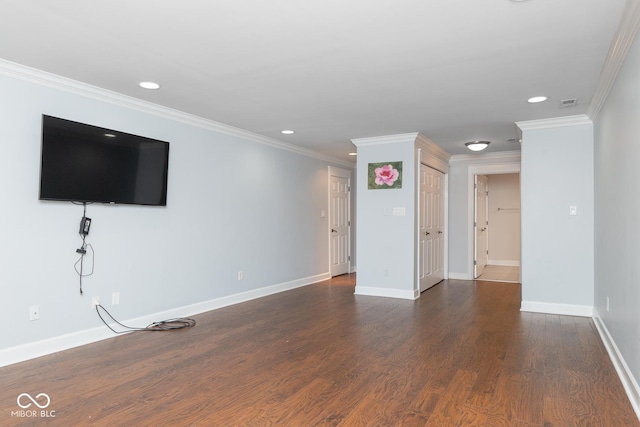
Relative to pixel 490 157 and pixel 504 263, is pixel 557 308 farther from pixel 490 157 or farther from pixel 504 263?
pixel 504 263

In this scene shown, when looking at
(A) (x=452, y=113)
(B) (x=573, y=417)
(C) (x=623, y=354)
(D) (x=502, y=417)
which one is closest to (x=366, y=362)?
(D) (x=502, y=417)

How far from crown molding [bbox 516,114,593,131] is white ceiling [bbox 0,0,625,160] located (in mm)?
224

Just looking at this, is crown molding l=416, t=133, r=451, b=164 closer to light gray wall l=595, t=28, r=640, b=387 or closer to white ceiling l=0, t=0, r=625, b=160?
white ceiling l=0, t=0, r=625, b=160

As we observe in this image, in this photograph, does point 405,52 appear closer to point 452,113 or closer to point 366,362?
point 452,113

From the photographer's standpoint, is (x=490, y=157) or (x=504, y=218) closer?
(x=490, y=157)

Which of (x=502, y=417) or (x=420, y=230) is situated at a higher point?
(x=420, y=230)

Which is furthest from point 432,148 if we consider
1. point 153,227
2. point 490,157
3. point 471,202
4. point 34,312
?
point 34,312

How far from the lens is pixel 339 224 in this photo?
7.84 m

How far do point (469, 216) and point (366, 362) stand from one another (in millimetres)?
5084

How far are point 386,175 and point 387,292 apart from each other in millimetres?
1693

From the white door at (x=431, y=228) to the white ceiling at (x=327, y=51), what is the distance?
6.41 ft

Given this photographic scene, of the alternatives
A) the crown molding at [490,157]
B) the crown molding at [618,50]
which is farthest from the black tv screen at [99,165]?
the crown molding at [490,157]

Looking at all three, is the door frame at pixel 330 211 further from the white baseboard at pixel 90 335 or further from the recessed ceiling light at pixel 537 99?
the recessed ceiling light at pixel 537 99

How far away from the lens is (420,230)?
6082mm
